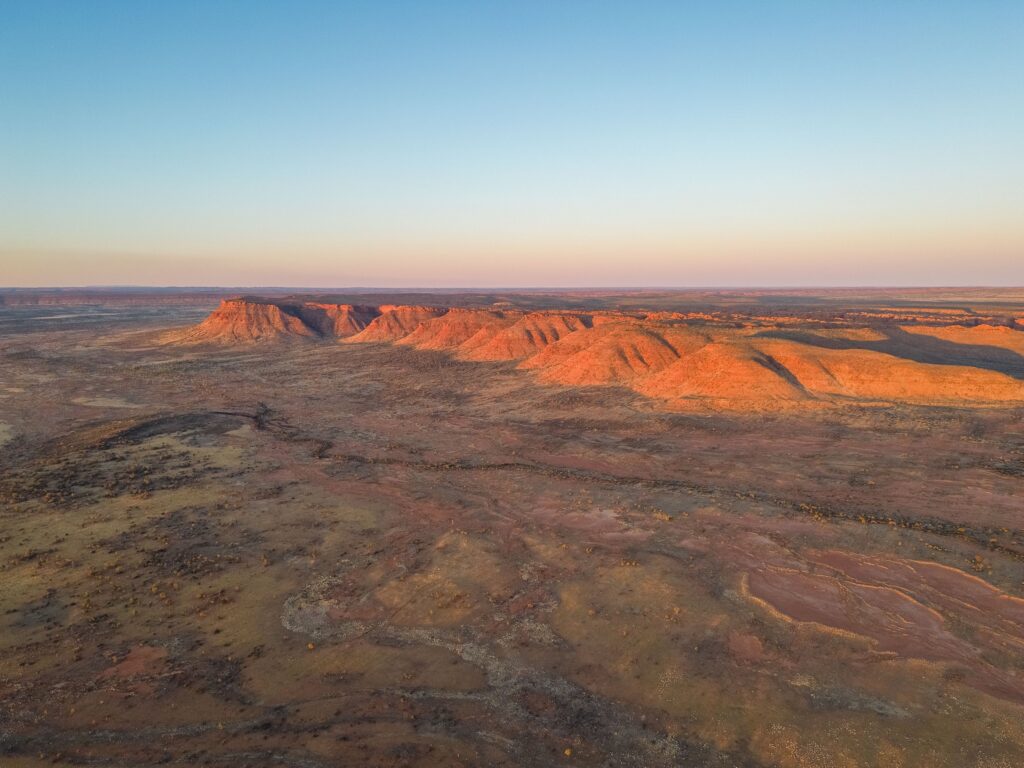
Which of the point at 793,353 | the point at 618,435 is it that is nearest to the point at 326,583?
the point at 618,435

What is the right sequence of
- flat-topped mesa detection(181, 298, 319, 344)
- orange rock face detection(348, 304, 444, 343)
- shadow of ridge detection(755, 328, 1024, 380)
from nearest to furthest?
shadow of ridge detection(755, 328, 1024, 380) < flat-topped mesa detection(181, 298, 319, 344) < orange rock face detection(348, 304, 444, 343)

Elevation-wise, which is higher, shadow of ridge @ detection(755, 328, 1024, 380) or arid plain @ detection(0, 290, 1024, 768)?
shadow of ridge @ detection(755, 328, 1024, 380)

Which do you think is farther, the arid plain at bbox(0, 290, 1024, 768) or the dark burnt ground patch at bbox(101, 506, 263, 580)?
the dark burnt ground patch at bbox(101, 506, 263, 580)

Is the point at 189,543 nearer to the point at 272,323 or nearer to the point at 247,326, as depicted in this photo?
the point at 247,326

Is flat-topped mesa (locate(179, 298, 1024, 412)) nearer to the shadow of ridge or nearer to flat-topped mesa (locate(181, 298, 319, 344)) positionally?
the shadow of ridge

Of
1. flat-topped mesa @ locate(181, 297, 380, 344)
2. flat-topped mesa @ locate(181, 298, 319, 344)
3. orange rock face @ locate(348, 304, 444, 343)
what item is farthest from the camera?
orange rock face @ locate(348, 304, 444, 343)

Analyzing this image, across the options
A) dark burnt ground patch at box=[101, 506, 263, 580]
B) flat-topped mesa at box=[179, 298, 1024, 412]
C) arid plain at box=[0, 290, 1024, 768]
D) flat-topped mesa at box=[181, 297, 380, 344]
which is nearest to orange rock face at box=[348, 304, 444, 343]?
flat-topped mesa at box=[179, 298, 1024, 412]

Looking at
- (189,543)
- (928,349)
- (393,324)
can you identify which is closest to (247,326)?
(393,324)
